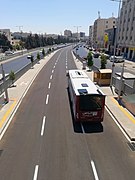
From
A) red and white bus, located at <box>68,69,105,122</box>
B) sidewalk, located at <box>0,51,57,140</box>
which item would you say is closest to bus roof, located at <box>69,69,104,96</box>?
red and white bus, located at <box>68,69,105,122</box>

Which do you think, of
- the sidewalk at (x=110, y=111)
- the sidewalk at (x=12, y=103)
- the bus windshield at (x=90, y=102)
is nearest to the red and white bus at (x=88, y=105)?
the bus windshield at (x=90, y=102)

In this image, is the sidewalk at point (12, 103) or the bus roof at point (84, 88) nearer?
the bus roof at point (84, 88)

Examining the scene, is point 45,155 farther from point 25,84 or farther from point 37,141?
point 25,84

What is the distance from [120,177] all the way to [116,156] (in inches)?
65.1

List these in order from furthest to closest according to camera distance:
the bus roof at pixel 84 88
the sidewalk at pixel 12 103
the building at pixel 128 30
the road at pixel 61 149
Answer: the building at pixel 128 30 < the sidewalk at pixel 12 103 < the bus roof at pixel 84 88 < the road at pixel 61 149

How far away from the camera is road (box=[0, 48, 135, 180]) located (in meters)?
9.02

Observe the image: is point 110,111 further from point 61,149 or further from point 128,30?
point 128,30

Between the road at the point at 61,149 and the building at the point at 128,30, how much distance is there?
5408cm

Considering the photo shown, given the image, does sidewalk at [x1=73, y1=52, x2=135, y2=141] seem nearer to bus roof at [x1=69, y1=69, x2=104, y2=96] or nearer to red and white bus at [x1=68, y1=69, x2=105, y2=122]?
red and white bus at [x1=68, y1=69, x2=105, y2=122]

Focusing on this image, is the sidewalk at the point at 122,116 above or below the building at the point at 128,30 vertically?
below

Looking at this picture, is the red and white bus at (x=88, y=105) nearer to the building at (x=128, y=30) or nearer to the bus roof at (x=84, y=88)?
the bus roof at (x=84, y=88)

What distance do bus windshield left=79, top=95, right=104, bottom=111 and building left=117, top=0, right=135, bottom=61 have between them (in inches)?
2127

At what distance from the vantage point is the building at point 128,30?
6201cm

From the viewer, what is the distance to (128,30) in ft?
216
